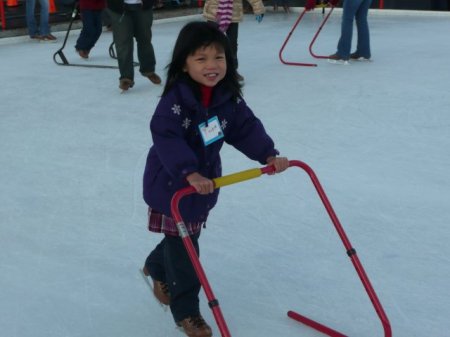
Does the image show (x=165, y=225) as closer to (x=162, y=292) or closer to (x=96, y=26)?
(x=162, y=292)

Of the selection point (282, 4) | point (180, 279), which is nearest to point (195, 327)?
point (180, 279)

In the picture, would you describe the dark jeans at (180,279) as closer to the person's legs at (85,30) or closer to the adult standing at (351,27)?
the adult standing at (351,27)

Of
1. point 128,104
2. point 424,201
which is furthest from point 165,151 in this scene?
point 128,104

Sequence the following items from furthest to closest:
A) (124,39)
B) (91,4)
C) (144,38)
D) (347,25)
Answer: (91,4) → (347,25) → (144,38) → (124,39)

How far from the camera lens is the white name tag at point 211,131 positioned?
1809 mm

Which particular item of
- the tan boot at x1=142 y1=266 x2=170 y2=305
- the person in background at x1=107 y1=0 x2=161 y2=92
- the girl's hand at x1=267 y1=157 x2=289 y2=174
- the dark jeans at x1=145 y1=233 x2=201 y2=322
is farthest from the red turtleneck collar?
the person in background at x1=107 y1=0 x2=161 y2=92

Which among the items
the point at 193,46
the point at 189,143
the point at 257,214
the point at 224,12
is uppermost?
the point at 193,46

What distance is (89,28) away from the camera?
21.8 feet

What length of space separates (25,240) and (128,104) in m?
2.31

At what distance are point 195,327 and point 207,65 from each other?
0.73m

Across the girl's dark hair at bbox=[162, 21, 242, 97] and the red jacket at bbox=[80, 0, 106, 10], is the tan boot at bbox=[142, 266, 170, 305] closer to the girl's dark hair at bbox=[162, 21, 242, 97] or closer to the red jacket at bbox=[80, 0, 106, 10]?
the girl's dark hair at bbox=[162, 21, 242, 97]

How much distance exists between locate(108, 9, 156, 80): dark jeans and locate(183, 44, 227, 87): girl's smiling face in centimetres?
334

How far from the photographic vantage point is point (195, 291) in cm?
203

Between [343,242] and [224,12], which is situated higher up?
[224,12]
